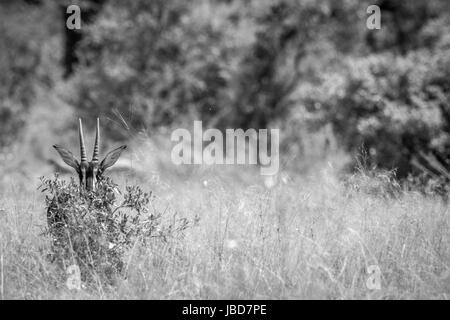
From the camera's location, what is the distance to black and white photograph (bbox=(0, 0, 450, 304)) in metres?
4.70

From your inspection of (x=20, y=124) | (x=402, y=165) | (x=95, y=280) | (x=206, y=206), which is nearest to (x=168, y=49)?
(x=20, y=124)

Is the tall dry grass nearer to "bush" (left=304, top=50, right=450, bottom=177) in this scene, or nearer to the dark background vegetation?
"bush" (left=304, top=50, right=450, bottom=177)

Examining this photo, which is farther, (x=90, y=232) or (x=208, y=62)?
(x=208, y=62)

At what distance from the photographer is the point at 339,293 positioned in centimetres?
450

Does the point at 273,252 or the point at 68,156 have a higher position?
the point at 68,156

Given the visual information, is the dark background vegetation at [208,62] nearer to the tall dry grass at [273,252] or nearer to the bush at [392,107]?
the bush at [392,107]

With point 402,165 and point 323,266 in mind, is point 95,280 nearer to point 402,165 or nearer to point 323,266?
point 323,266

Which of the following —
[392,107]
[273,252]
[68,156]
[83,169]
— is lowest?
[273,252]

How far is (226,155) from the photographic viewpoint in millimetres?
11352

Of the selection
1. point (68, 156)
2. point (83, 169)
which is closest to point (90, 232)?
point (83, 169)

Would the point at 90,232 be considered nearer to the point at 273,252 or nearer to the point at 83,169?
the point at 83,169

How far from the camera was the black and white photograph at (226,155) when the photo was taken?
4.70 m

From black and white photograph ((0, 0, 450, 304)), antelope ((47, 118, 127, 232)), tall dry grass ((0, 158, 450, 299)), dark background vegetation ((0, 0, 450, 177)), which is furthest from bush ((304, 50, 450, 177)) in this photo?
antelope ((47, 118, 127, 232))

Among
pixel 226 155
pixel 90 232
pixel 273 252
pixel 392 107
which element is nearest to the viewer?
pixel 90 232
